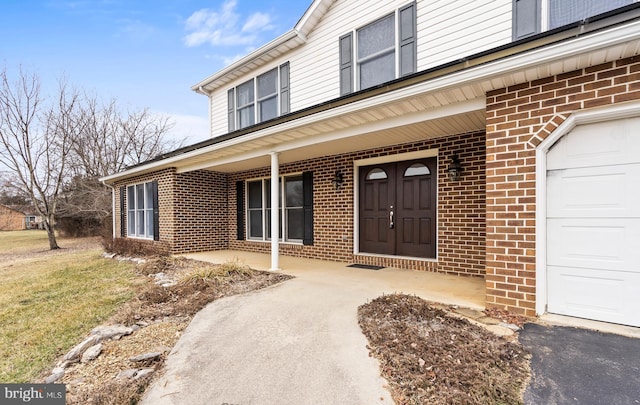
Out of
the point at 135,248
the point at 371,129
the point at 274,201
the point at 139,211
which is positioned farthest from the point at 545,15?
the point at 139,211

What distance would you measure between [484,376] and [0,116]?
1742 cm

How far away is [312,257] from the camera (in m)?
7.08

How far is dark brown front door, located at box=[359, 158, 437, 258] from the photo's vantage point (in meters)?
5.52

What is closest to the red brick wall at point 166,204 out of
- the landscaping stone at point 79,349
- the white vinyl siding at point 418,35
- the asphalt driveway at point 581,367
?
the white vinyl siding at point 418,35

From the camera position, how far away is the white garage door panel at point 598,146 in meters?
2.68

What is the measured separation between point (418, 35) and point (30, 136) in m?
15.2

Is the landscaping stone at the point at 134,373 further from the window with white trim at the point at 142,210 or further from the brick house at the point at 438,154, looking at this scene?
the window with white trim at the point at 142,210

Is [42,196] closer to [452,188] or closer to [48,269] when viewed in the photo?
[48,269]

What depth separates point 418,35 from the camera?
232 inches

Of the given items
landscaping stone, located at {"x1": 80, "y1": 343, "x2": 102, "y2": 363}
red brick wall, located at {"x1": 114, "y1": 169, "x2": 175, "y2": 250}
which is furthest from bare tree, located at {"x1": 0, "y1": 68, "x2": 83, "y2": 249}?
landscaping stone, located at {"x1": 80, "y1": 343, "x2": 102, "y2": 363}

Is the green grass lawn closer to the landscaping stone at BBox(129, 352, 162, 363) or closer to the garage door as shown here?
the landscaping stone at BBox(129, 352, 162, 363)

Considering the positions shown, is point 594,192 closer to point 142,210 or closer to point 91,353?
point 91,353

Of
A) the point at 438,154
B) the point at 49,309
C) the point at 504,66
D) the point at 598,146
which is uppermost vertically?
the point at 504,66

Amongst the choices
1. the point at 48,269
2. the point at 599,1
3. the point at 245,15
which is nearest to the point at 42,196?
the point at 48,269
